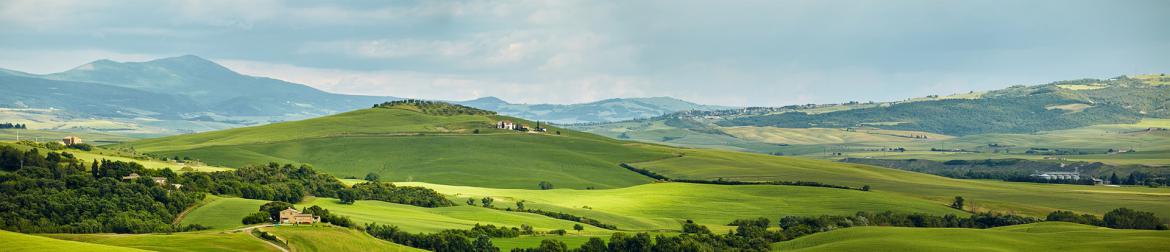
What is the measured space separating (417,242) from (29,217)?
41849mm

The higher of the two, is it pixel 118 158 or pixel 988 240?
pixel 118 158

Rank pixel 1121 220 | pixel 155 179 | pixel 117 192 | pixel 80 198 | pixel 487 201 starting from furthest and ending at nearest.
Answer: pixel 487 201 < pixel 155 179 < pixel 1121 220 < pixel 117 192 < pixel 80 198

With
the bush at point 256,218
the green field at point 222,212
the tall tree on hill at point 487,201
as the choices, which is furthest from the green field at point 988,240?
the green field at point 222,212

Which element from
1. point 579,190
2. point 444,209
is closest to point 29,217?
point 444,209

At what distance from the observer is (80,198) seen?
419 ft

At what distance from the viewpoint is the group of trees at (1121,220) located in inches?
5586

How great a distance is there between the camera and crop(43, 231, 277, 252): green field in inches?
3802

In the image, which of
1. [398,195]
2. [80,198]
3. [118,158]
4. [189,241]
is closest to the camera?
[189,241]

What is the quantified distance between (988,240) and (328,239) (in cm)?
6598

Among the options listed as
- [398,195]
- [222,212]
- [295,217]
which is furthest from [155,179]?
[398,195]

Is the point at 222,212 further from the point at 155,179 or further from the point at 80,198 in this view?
the point at 155,179

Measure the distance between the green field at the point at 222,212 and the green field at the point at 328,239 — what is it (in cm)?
809

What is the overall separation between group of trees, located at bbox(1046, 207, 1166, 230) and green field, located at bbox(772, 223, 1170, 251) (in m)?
13.9

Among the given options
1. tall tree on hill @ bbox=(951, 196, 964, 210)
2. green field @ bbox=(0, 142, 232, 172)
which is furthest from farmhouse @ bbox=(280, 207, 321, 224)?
tall tree on hill @ bbox=(951, 196, 964, 210)
